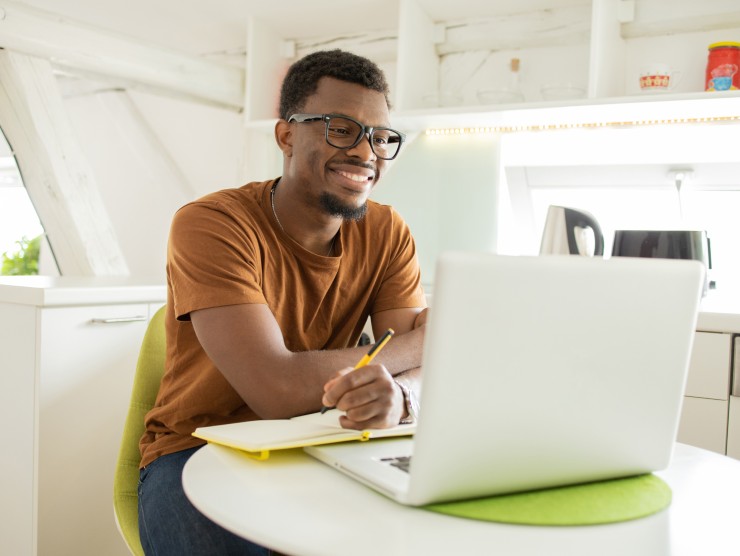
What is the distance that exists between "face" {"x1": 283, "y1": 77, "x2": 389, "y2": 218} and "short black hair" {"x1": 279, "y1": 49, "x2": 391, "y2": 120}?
0.6 inches

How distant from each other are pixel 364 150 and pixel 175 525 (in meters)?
0.86

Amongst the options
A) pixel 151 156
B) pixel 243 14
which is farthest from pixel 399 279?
pixel 151 156

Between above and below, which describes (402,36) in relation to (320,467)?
above

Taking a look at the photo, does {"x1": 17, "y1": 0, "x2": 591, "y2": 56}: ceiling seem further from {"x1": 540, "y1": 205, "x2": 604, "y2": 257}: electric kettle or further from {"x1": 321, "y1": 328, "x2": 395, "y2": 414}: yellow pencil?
{"x1": 321, "y1": 328, "x2": 395, "y2": 414}: yellow pencil

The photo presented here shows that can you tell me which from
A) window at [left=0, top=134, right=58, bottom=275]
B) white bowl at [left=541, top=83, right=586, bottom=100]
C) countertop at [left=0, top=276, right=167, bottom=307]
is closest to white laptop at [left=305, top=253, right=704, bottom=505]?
countertop at [left=0, top=276, right=167, bottom=307]

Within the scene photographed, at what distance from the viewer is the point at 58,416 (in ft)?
6.47

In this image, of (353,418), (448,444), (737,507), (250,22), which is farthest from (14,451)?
(250,22)

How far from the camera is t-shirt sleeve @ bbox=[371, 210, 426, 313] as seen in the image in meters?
1.68

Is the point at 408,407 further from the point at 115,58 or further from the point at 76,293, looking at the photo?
the point at 115,58

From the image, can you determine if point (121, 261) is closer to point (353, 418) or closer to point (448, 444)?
point (353, 418)

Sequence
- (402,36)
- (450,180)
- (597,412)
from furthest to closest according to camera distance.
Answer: (450,180) < (402,36) < (597,412)

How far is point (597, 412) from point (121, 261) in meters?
2.40

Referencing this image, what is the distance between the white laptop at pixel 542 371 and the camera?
69cm

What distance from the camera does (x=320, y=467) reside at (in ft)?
2.94
